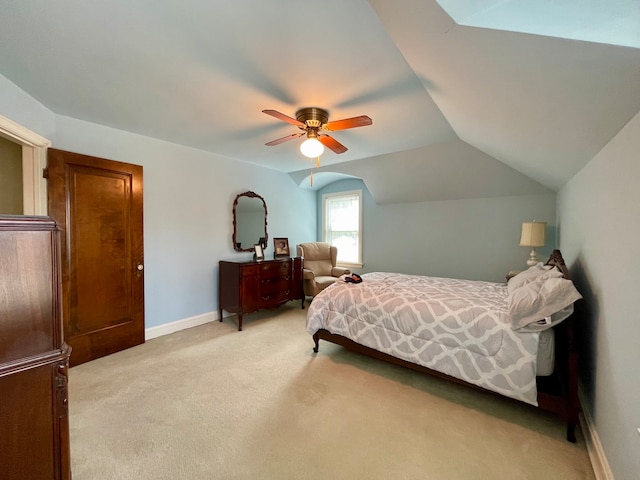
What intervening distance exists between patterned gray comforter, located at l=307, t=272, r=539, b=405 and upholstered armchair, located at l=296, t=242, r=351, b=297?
5.58 ft

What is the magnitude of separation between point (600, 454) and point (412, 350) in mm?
1124

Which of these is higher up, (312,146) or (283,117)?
(283,117)

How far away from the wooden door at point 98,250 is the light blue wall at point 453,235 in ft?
12.2

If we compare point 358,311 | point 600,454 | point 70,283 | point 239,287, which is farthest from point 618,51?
point 70,283

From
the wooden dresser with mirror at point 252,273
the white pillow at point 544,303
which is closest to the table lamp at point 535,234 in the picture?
the white pillow at point 544,303

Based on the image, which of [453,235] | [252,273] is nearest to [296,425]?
[252,273]

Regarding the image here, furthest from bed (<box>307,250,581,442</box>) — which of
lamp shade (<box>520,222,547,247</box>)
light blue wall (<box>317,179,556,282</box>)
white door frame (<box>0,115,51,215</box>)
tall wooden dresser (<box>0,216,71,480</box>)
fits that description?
white door frame (<box>0,115,51,215</box>)

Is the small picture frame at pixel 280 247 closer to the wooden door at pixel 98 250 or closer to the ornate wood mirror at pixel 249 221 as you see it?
the ornate wood mirror at pixel 249 221

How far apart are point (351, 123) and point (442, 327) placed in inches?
71.7

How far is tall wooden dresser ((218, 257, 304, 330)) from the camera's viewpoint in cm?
373

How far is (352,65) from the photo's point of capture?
1.86 meters

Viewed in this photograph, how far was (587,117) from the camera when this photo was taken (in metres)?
1.44

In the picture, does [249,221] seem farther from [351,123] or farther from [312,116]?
[351,123]

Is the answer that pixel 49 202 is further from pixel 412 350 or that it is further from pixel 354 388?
pixel 412 350
